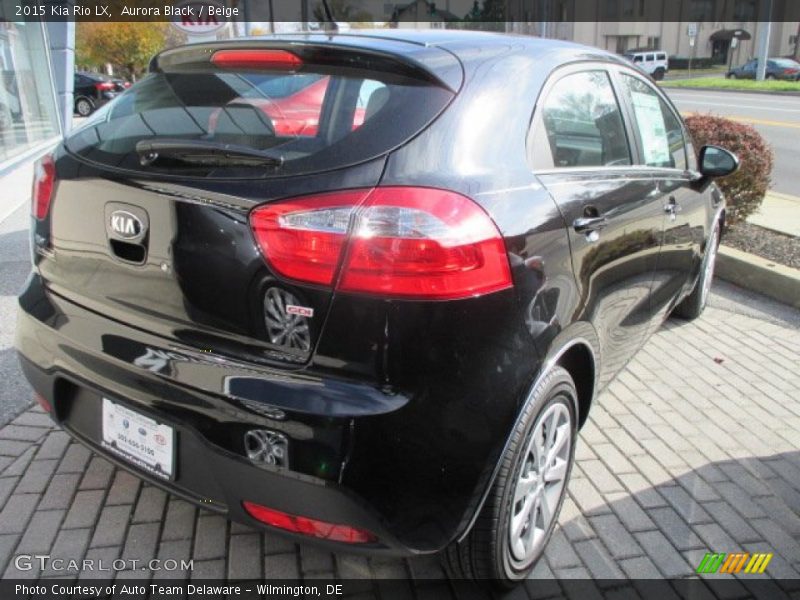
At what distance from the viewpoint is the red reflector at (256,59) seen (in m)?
2.19

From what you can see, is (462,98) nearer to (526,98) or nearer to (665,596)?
(526,98)

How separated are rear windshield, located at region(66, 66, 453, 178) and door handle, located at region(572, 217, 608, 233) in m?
0.64

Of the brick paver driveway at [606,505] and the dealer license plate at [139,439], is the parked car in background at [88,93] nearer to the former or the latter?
the brick paver driveway at [606,505]

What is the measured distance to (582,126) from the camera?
2633 mm

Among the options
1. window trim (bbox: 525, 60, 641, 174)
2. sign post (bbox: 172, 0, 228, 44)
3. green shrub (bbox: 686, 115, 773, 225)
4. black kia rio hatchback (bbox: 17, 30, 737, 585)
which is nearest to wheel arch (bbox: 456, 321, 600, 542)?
black kia rio hatchback (bbox: 17, 30, 737, 585)

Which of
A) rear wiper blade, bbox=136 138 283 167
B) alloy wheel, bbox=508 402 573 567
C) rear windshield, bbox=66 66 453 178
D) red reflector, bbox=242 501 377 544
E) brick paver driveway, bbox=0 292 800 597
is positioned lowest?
brick paver driveway, bbox=0 292 800 597

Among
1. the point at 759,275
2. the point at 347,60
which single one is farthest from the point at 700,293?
the point at 347,60

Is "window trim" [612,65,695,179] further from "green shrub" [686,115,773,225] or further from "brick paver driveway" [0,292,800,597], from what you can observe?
"green shrub" [686,115,773,225]

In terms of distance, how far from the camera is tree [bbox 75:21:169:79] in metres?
33.8

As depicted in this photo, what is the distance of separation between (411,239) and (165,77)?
126 centimetres

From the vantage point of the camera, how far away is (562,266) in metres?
2.20

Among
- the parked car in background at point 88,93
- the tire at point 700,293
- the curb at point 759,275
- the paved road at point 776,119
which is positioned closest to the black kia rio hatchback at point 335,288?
the tire at point 700,293

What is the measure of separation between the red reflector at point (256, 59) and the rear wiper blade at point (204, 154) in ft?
1.28

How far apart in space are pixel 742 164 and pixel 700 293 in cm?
219
